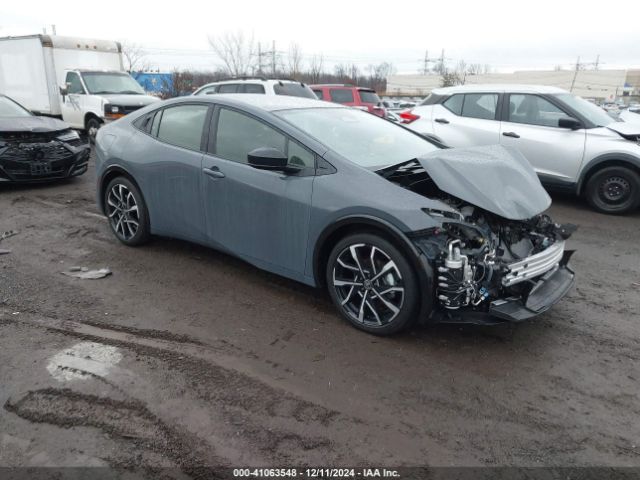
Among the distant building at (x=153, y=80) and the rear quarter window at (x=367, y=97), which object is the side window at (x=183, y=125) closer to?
the rear quarter window at (x=367, y=97)

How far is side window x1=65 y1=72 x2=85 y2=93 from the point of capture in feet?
43.3

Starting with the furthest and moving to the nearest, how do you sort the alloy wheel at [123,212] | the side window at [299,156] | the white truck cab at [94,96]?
the white truck cab at [94,96] → the alloy wheel at [123,212] → the side window at [299,156]

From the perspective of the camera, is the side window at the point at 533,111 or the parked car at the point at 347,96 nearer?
the side window at the point at 533,111

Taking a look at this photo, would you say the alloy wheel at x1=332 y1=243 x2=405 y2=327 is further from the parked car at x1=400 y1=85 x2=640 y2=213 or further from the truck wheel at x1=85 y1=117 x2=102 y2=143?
the truck wheel at x1=85 y1=117 x2=102 y2=143

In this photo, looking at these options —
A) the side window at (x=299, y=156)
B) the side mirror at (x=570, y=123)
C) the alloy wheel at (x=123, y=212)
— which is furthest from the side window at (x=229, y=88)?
the side window at (x=299, y=156)

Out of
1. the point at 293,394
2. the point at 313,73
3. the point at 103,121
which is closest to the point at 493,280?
the point at 293,394

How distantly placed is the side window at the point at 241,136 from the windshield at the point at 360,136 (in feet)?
0.65

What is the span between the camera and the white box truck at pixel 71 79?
42.2 ft

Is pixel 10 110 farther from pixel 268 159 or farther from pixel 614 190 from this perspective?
pixel 614 190

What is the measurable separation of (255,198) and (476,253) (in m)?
1.74

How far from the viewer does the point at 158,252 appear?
5125 mm

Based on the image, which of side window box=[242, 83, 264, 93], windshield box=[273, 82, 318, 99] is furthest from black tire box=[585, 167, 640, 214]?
side window box=[242, 83, 264, 93]

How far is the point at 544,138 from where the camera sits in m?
7.19

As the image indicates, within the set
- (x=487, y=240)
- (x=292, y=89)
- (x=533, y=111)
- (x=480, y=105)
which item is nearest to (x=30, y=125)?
(x=292, y=89)
